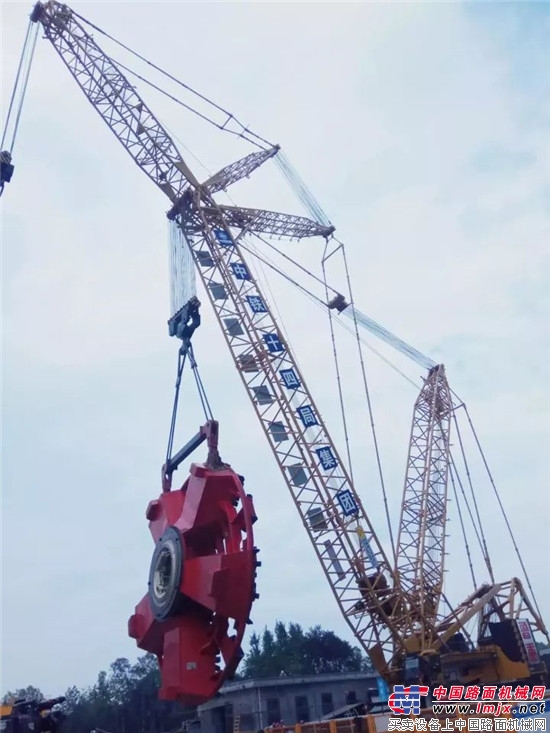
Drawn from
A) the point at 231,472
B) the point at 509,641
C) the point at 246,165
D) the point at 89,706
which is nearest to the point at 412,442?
the point at 509,641

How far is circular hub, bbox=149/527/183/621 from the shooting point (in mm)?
20781

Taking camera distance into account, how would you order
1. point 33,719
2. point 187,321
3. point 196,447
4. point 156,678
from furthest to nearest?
point 156,678 < point 187,321 < point 196,447 < point 33,719

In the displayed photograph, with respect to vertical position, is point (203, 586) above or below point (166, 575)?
below

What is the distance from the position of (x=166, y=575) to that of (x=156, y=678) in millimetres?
60652

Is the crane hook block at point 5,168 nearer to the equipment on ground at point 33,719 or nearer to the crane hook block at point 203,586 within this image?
the crane hook block at point 203,586

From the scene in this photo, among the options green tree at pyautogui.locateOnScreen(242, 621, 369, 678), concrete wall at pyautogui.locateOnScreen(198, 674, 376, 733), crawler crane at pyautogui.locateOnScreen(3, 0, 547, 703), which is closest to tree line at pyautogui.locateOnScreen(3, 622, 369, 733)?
green tree at pyautogui.locateOnScreen(242, 621, 369, 678)

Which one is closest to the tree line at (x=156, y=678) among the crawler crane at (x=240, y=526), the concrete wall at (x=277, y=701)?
the concrete wall at (x=277, y=701)

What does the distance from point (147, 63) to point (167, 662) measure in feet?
79.4

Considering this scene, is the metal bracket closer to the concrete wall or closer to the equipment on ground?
the equipment on ground

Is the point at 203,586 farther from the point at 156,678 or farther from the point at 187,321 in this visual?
the point at 156,678

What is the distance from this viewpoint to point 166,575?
21844 mm

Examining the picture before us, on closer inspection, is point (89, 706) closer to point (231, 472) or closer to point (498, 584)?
point (498, 584)

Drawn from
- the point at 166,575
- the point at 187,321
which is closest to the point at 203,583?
the point at 166,575

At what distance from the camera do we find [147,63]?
31609mm
